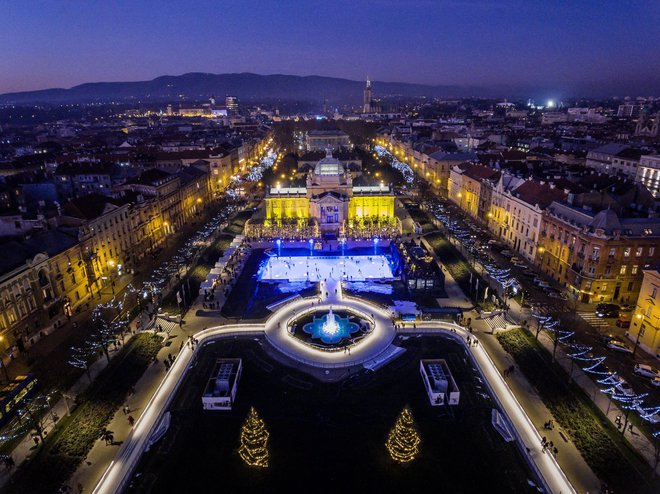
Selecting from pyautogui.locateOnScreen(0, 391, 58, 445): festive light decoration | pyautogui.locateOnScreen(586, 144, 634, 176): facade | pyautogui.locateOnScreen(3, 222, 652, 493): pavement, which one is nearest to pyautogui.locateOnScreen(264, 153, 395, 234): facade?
pyautogui.locateOnScreen(3, 222, 652, 493): pavement

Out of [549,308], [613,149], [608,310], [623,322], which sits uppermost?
[613,149]

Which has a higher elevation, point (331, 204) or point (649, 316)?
point (331, 204)

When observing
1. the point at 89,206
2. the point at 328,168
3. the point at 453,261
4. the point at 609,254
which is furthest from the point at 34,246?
the point at 609,254

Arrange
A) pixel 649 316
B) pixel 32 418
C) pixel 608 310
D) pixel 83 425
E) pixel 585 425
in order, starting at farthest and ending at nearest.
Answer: pixel 608 310, pixel 649 316, pixel 83 425, pixel 32 418, pixel 585 425

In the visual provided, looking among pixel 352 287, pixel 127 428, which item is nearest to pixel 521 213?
pixel 352 287

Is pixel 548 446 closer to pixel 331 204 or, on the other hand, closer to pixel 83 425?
pixel 83 425

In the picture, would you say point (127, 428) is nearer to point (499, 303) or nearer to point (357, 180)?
point (499, 303)

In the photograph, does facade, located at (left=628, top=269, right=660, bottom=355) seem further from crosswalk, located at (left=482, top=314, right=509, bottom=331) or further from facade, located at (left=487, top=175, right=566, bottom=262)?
facade, located at (left=487, top=175, right=566, bottom=262)

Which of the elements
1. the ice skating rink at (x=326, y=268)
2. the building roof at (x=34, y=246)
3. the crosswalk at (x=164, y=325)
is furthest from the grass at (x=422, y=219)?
the building roof at (x=34, y=246)
